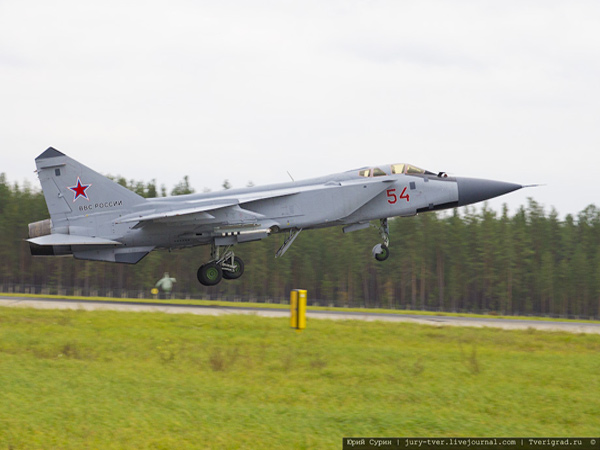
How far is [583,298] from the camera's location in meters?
75.4

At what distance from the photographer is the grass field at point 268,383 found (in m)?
9.30

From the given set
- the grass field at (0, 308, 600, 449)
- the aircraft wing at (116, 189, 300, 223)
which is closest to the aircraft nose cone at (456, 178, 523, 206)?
the aircraft wing at (116, 189, 300, 223)

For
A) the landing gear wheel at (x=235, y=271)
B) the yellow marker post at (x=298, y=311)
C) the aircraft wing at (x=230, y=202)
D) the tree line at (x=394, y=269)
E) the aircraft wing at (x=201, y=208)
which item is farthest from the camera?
the tree line at (x=394, y=269)

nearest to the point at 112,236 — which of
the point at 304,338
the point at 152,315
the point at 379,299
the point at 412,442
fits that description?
the point at 152,315

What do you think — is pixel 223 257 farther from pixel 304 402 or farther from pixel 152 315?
pixel 304 402

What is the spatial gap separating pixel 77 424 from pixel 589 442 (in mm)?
7161

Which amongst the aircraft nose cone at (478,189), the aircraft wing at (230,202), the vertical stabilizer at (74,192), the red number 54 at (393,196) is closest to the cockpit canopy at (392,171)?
the aircraft wing at (230,202)

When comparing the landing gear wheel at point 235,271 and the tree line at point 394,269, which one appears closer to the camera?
the landing gear wheel at point 235,271

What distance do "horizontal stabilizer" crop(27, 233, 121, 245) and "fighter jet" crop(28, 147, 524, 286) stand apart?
4cm

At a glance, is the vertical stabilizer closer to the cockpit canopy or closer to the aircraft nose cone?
Result: the cockpit canopy

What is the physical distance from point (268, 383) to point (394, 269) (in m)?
66.8

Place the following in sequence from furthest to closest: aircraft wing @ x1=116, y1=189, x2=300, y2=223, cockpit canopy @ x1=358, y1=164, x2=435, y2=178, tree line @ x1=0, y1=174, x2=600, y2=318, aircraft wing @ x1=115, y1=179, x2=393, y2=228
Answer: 1. tree line @ x1=0, y1=174, x2=600, y2=318
2. cockpit canopy @ x1=358, y1=164, x2=435, y2=178
3. aircraft wing @ x1=115, y1=179, x2=393, y2=228
4. aircraft wing @ x1=116, y1=189, x2=300, y2=223

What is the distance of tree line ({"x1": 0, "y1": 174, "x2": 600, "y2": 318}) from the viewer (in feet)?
230

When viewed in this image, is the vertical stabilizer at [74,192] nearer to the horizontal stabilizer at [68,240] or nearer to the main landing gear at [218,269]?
the horizontal stabilizer at [68,240]
